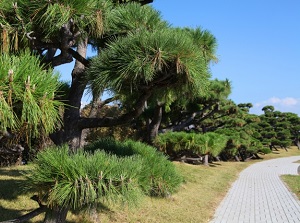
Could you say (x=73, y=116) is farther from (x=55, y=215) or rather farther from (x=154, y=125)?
(x=154, y=125)

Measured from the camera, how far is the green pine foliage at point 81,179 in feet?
8.43

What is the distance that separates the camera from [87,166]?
264 centimetres

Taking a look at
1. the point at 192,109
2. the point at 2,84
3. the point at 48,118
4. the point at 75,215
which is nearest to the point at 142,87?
the point at 48,118

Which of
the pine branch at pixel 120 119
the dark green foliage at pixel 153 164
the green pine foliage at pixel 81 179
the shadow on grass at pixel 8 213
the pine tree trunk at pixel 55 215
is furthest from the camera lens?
the dark green foliage at pixel 153 164

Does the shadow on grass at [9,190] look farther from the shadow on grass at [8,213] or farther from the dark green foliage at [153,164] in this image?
the dark green foliage at [153,164]

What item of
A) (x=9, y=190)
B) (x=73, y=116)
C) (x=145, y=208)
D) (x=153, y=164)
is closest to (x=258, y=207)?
(x=145, y=208)

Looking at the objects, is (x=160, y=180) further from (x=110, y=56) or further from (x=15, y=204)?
(x=110, y=56)

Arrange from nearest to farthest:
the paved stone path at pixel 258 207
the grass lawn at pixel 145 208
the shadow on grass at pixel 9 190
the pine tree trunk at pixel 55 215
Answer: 1. the pine tree trunk at pixel 55 215
2. the grass lawn at pixel 145 208
3. the shadow on grass at pixel 9 190
4. the paved stone path at pixel 258 207

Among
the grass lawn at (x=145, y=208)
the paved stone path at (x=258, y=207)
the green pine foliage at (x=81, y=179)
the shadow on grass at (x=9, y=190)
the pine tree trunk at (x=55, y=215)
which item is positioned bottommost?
the paved stone path at (x=258, y=207)

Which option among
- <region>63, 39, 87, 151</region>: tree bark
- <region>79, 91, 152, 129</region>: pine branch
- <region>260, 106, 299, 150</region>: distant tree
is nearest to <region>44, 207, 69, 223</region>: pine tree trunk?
<region>63, 39, 87, 151</region>: tree bark

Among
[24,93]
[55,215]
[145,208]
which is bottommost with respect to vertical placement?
[145,208]

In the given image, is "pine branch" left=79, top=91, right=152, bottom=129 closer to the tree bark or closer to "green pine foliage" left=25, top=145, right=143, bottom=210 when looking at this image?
the tree bark

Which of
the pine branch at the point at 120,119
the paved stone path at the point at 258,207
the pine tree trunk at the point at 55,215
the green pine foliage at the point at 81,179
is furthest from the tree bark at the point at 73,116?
the paved stone path at the point at 258,207

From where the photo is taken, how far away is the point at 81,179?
257 centimetres
